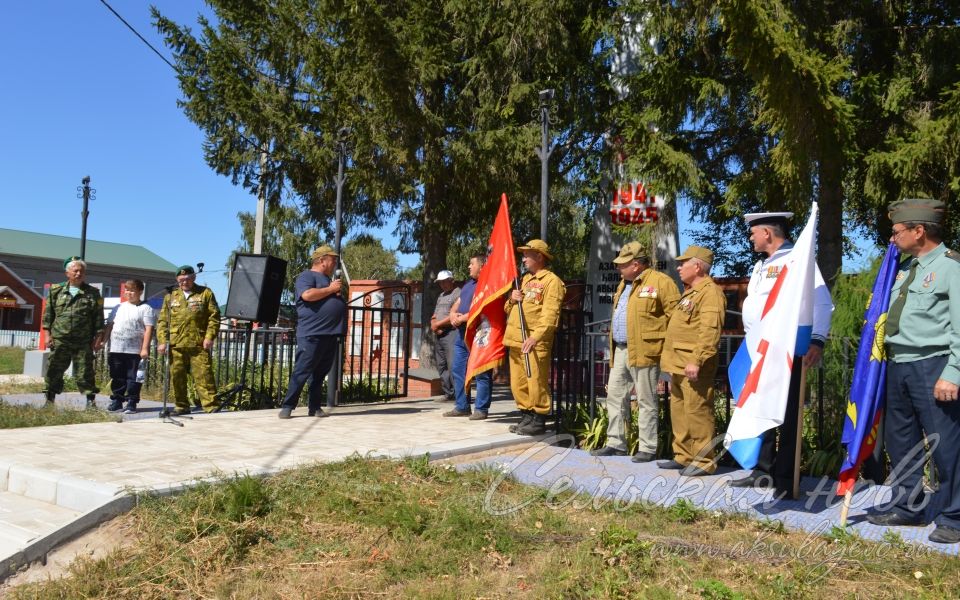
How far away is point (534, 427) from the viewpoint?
7031 mm

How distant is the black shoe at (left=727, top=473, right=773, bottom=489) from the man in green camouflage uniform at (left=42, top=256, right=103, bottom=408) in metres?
7.35

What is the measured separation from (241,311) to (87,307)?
1.83m

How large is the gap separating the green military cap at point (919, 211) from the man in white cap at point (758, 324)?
697mm

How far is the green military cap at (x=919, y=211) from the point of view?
4.28 m

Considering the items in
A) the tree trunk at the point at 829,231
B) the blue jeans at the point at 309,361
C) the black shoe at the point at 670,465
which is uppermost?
the tree trunk at the point at 829,231

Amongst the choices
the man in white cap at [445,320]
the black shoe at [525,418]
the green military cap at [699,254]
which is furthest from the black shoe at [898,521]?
the man in white cap at [445,320]

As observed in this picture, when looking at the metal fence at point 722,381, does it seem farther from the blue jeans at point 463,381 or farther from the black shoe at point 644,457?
the blue jeans at point 463,381

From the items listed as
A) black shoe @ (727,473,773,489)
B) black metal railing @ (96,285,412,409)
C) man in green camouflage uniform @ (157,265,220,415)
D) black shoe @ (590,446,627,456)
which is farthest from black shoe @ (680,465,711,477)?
man in green camouflage uniform @ (157,265,220,415)

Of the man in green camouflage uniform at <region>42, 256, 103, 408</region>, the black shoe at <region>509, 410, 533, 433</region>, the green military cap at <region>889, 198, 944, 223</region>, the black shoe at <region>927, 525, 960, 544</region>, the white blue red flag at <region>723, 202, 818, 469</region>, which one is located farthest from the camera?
the man in green camouflage uniform at <region>42, 256, 103, 408</region>

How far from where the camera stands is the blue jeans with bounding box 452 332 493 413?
8.47 m

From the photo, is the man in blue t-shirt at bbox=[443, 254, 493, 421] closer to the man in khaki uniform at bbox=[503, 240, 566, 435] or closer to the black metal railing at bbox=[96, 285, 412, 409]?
the black metal railing at bbox=[96, 285, 412, 409]

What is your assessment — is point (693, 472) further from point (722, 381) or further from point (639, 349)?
point (722, 381)

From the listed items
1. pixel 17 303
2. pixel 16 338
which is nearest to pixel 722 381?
pixel 16 338

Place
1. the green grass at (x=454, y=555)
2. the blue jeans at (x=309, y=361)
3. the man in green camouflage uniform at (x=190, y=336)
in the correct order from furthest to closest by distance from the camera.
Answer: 1. the man in green camouflage uniform at (x=190, y=336)
2. the blue jeans at (x=309, y=361)
3. the green grass at (x=454, y=555)
